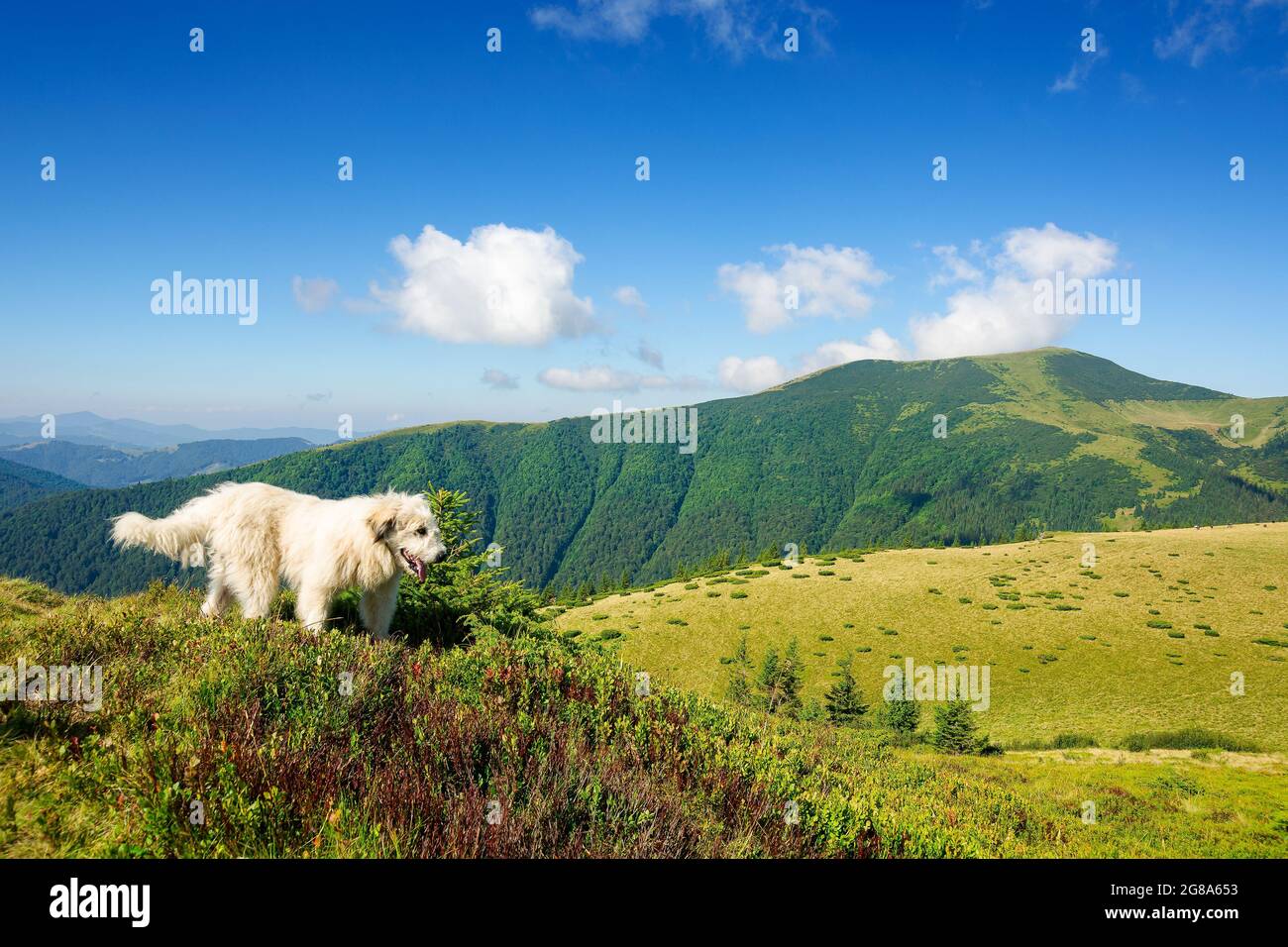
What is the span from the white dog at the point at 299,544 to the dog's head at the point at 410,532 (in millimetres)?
13

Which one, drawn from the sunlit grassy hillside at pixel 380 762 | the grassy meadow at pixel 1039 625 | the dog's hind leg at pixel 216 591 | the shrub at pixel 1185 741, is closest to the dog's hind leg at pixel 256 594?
the dog's hind leg at pixel 216 591

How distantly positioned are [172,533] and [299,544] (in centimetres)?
174

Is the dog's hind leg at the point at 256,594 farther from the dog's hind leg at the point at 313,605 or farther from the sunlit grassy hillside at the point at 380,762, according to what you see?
the dog's hind leg at the point at 313,605

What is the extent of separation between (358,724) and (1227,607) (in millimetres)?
90313

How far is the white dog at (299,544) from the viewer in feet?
24.9

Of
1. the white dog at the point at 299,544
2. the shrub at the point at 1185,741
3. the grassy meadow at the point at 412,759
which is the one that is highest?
the white dog at the point at 299,544

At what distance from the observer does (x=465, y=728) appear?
436 centimetres

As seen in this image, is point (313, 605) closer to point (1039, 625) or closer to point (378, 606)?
point (378, 606)

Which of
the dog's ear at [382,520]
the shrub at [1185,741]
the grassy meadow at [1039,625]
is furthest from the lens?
the grassy meadow at [1039,625]

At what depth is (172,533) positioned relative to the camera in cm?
803

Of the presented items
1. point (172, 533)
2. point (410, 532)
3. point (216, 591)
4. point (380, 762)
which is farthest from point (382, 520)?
point (380, 762)
